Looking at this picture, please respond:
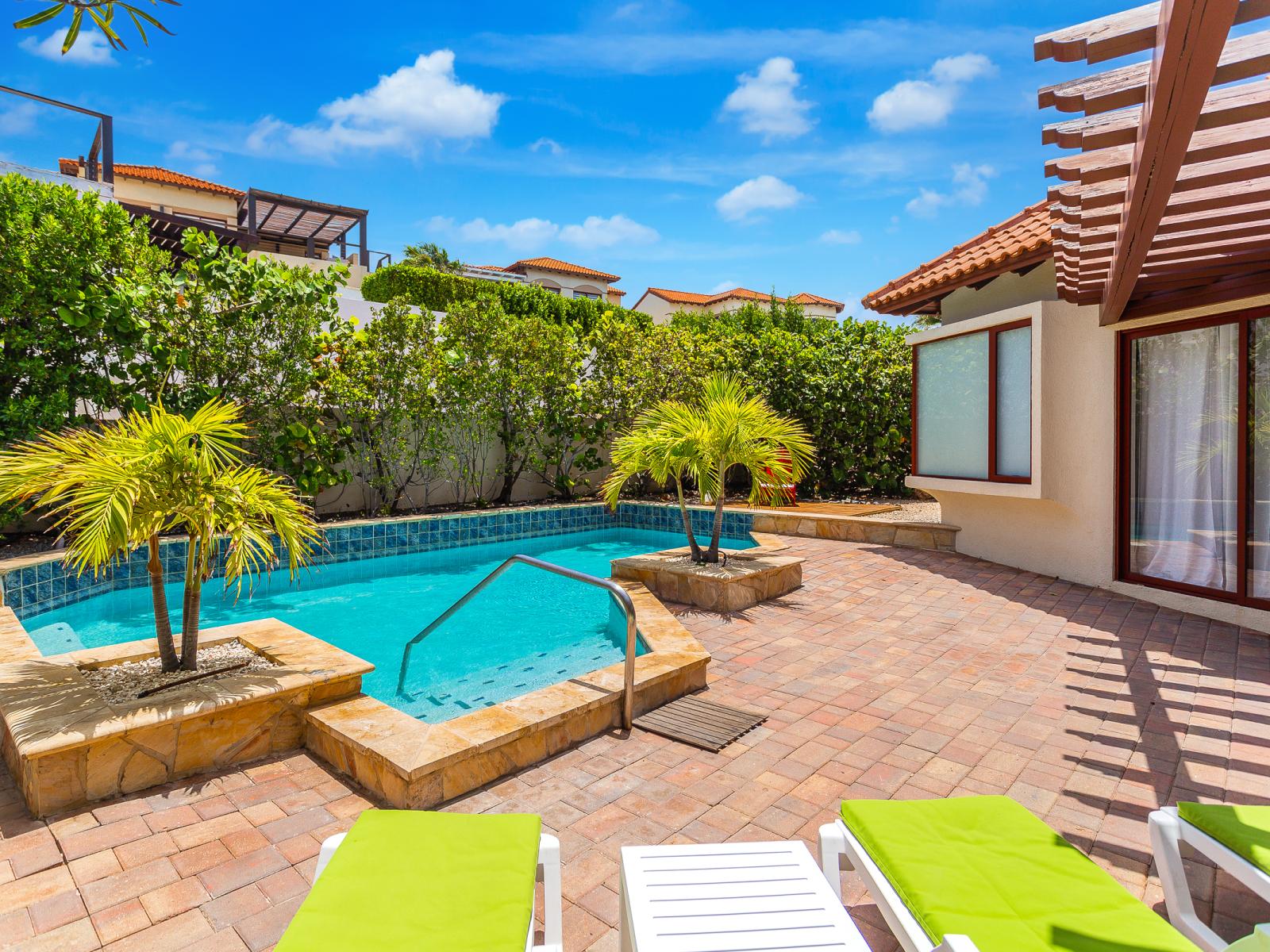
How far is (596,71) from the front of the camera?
49.4ft

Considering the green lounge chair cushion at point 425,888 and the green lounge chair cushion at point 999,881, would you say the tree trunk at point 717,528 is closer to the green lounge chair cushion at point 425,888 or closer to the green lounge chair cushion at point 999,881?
the green lounge chair cushion at point 999,881

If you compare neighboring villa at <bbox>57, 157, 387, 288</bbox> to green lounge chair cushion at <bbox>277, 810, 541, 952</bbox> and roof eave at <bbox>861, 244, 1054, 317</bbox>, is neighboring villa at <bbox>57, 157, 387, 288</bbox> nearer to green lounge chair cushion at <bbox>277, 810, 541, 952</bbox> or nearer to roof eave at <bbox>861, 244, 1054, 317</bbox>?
roof eave at <bbox>861, 244, 1054, 317</bbox>

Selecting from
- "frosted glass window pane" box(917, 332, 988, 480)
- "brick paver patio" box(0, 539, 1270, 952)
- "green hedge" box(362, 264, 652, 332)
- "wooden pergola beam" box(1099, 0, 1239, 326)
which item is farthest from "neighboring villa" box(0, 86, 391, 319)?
"wooden pergola beam" box(1099, 0, 1239, 326)

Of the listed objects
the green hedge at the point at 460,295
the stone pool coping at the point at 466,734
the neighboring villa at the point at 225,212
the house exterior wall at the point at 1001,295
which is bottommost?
the stone pool coping at the point at 466,734

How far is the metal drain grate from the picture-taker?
4188mm

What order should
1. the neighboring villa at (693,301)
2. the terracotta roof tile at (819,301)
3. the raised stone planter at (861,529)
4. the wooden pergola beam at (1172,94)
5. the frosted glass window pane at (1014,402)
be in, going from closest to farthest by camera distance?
the wooden pergola beam at (1172,94) < the frosted glass window pane at (1014,402) < the raised stone planter at (861,529) < the neighboring villa at (693,301) < the terracotta roof tile at (819,301)

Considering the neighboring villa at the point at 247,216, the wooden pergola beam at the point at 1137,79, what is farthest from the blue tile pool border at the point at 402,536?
the neighboring villa at the point at 247,216

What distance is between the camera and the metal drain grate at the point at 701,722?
165 inches

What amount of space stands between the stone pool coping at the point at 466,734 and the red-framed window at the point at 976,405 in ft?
19.8

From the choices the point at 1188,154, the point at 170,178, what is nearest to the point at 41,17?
the point at 1188,154

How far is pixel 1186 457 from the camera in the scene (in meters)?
6.90

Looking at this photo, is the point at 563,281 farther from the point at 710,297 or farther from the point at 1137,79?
the point at 1137,79

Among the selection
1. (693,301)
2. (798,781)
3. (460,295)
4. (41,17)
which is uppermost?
(693,301)

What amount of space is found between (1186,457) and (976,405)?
2622mm
